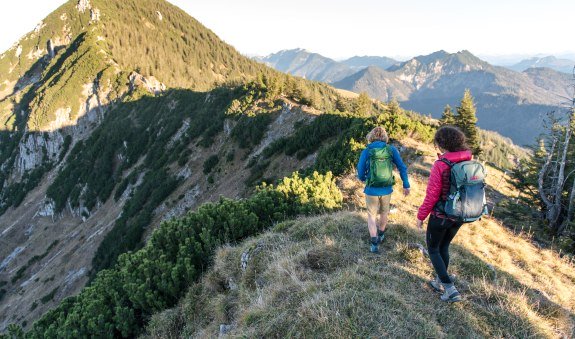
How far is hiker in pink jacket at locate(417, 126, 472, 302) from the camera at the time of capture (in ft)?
16.2

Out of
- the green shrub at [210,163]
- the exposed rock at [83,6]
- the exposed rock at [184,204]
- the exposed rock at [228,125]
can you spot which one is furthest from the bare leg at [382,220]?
the exposed rock at [83,6]

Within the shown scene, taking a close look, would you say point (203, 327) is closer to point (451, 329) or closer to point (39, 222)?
point (451, 329)

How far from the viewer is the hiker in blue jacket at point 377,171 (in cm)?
641

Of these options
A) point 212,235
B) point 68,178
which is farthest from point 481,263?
point 68,178

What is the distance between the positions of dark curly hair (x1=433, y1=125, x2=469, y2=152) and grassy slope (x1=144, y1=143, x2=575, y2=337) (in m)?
2.39

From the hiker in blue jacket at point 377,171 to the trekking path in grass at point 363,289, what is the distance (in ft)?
2.68

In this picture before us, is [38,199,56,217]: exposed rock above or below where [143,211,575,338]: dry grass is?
above

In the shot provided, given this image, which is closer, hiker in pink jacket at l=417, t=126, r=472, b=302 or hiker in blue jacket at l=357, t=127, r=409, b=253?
hiker in pink jacket at l=417, t=126, r=472, b=302

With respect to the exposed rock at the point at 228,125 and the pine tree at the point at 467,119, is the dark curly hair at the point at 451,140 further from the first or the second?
the exposed rock at the point at 228,125

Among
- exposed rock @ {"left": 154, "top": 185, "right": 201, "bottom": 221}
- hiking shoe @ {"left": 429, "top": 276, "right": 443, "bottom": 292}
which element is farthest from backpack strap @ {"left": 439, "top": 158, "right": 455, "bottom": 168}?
exposed rock @ {"left": 154, "top": 185, "right": 201, "bottom": 221}

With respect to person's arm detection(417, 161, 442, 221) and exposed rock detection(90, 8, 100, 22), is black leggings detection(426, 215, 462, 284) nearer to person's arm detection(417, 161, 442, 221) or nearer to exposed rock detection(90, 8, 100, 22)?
person's arm detection(417, 161, 442, 221)

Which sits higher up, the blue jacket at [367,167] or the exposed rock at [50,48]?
the exposed rock at [50,48]

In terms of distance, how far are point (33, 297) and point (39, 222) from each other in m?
34.2

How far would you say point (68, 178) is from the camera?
246ft
